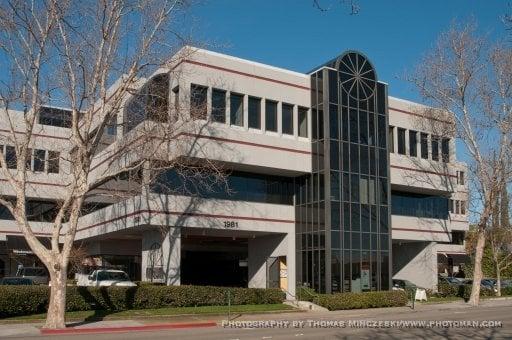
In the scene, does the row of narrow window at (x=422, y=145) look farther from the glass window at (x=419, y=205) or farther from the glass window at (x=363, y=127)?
the glass window at (x=363, y=127)

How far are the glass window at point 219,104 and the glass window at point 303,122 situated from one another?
5416 millimetres

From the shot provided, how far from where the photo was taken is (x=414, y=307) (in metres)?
33.1

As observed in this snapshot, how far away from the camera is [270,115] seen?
3522cm

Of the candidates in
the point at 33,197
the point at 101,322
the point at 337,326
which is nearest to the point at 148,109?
the point at 101,322

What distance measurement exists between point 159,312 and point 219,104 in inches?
467

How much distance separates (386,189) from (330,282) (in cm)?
742

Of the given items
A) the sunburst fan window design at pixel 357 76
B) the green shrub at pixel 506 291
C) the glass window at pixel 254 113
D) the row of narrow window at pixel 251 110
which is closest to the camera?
the row of narrow window at pixel 251 110

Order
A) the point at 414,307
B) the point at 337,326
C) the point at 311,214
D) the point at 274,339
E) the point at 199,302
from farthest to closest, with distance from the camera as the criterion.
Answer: the point at 311,214 → the point at 414,307 → the point at 199,302 → the point at 337,326 → the point at 274,339

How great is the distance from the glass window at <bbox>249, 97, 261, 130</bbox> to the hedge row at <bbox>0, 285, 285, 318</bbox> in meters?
9.14

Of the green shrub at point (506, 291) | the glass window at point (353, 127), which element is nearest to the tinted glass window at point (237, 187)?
the glass window at point (353, 127)

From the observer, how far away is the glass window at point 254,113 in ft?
113

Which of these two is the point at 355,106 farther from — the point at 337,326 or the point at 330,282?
the point at 337,326

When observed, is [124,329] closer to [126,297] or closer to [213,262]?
[126,297]

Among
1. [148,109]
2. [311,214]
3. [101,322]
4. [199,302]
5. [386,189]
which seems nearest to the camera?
[101,322]
